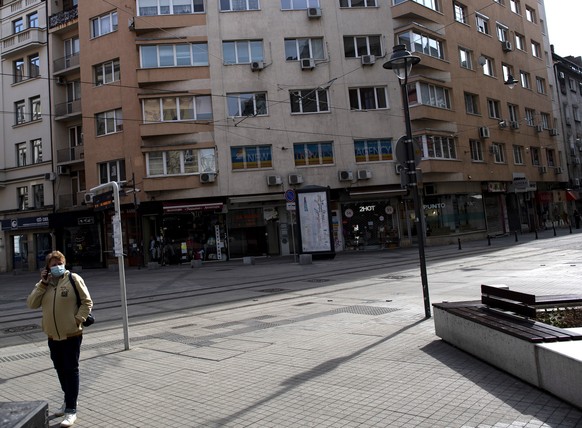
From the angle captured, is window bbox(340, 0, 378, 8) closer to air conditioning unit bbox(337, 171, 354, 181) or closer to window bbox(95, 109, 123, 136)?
air conditioning unit bbox(337, 171, 354, 181)

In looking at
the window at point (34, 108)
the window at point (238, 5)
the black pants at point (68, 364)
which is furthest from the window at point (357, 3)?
the black pants at point (68, 364)

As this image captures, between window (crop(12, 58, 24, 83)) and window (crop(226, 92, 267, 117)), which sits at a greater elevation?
window (crop(12, 58, 24, 83))

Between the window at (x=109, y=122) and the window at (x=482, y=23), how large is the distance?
27.2 m

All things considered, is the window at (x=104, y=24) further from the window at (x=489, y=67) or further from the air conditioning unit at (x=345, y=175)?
the window at (x=489, y=67)

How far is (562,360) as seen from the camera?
4.04 metres

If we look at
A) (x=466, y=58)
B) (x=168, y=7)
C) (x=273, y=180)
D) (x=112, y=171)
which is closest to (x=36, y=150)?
(x=112, y=171)

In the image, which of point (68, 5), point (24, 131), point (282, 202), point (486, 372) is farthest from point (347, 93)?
point (486, 372)

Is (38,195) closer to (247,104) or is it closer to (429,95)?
(247,104)

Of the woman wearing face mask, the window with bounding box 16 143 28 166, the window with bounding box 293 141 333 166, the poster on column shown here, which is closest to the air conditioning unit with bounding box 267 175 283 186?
the window with bounding box 293 141 333 166

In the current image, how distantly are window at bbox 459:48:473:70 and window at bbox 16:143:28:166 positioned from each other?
32.6 meters

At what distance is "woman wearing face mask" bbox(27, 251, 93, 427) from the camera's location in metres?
4.62

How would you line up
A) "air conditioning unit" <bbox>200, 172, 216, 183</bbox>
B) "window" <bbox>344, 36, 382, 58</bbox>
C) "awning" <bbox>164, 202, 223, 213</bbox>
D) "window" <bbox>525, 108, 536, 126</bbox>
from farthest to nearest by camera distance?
"window" <bbox>525, 108, 536, 126</bbox>
"window" <bbox>344, 36, 382, 58</bbox>
"awning" <bbox>164, 202, 223, 213</bbox>
"air conditioning unit" <bbox>200, 172, 216, 183</bbox>

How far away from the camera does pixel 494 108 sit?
37938 millimetres

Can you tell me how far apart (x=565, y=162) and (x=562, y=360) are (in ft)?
163
